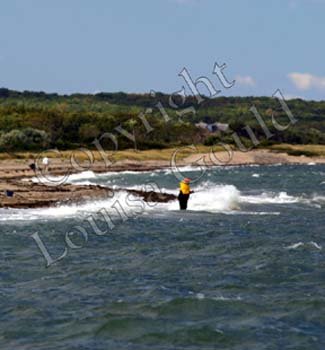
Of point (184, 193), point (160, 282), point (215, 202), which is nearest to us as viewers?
point (160, 282)

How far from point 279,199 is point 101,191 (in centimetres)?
1251

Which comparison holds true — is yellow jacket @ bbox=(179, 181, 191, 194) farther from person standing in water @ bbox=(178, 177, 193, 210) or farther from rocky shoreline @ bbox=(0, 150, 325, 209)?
rocky shoreline @ bbox=(0, 150, 325, 209)

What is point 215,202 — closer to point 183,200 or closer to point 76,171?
point 183,200

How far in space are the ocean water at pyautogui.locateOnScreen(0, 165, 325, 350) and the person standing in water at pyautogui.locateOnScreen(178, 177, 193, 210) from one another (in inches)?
105

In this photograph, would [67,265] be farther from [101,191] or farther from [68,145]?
[68,145]

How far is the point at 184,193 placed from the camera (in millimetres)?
42719

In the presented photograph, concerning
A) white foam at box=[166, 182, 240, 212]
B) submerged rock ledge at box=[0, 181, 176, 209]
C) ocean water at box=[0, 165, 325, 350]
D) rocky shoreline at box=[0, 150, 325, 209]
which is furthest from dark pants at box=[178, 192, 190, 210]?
rocky shoreline at box=[0, 150, 325, 209]

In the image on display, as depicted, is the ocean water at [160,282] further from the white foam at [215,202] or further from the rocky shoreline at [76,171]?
the white foam at [215,202]

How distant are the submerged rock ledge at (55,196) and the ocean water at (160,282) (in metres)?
2.37

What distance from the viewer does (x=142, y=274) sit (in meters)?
23.7

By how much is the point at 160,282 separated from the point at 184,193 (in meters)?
20.3

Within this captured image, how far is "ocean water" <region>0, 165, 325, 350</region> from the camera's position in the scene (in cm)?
1711

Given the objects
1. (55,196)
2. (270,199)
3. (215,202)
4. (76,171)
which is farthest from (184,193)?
(76,171)

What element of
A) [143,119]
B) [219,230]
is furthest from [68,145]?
[219,230]
